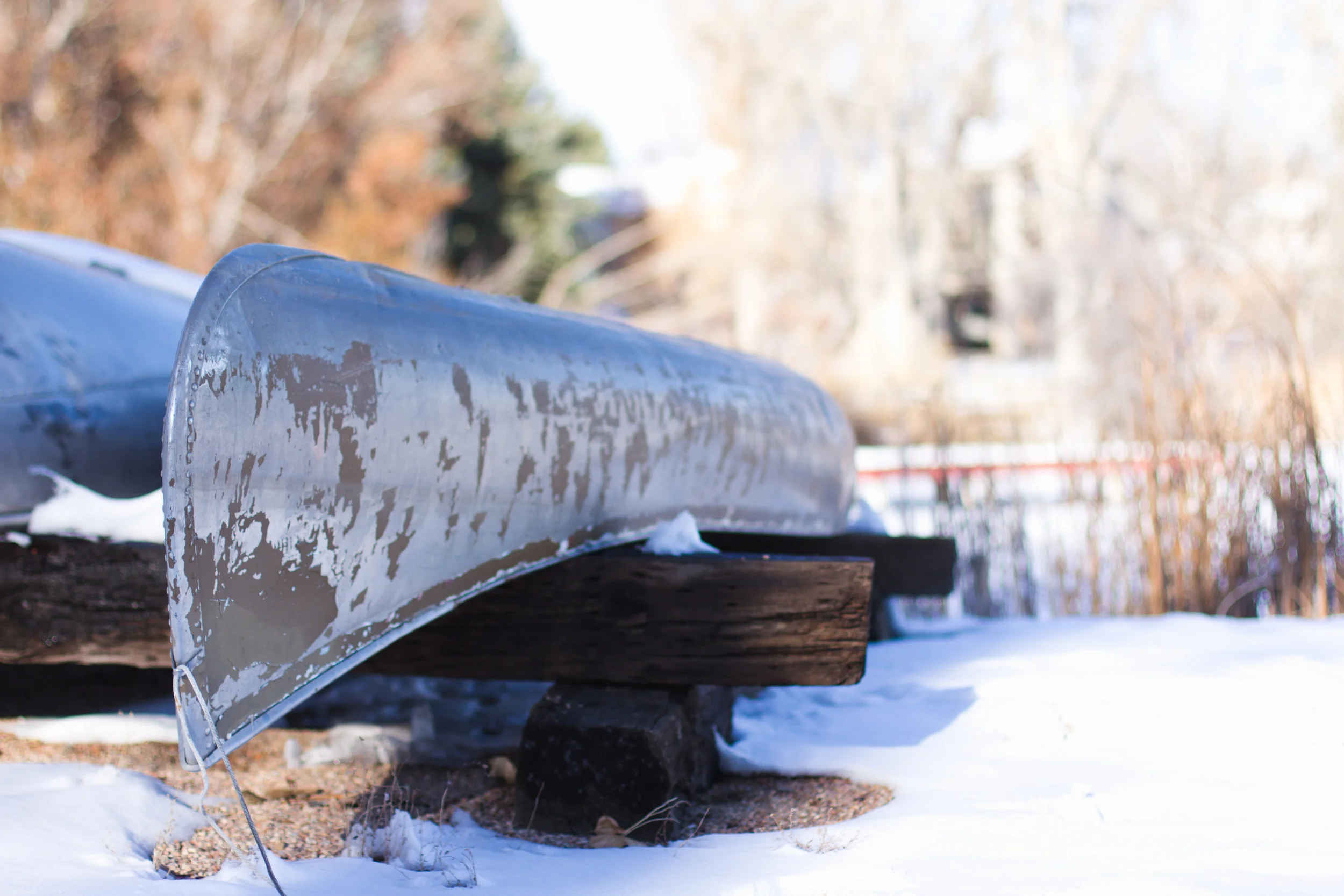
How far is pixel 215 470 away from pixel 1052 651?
198 centimetres

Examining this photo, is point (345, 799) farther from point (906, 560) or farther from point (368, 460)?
point (906, 560)

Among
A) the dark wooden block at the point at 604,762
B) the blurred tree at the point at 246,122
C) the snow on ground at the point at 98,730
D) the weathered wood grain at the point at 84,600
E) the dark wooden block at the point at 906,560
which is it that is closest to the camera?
the dark wooden block at the point at 604,762

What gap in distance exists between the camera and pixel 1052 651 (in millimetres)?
2432

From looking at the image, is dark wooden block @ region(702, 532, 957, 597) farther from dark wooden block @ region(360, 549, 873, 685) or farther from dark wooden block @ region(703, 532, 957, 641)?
dark wooden block @ region(360, 549, 873, 685)

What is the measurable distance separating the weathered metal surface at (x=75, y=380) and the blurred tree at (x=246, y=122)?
628 cm

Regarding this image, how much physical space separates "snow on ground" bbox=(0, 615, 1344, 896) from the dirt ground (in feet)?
0.22

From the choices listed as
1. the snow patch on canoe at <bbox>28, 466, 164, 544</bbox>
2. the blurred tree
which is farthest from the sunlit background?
the snow patch on canoe at <bbox>28, 466, 164, 544</bbox>

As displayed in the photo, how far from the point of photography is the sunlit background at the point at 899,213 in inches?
130

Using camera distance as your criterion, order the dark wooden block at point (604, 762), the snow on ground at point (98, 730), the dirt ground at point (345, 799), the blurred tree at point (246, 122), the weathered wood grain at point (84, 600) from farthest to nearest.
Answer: the blurred tree at point (246, 122) < the snow on ground at point (98, 730) < the weathered wood grain at point (84, 600) < the dark wooden block at point (604, 762) < the dirt ground at point (345, 799)

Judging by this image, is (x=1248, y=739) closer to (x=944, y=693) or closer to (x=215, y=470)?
(x=944, y=693)

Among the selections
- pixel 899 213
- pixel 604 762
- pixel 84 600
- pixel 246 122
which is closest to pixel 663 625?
pixel 604 762

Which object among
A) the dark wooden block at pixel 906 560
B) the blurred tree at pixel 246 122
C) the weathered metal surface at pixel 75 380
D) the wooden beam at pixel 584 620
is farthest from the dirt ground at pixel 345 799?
the blurred tree at pixel 246 122

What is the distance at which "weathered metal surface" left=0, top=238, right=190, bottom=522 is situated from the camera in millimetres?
1976

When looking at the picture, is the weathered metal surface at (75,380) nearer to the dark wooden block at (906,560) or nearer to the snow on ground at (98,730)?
the snow on ground at (98,730)
